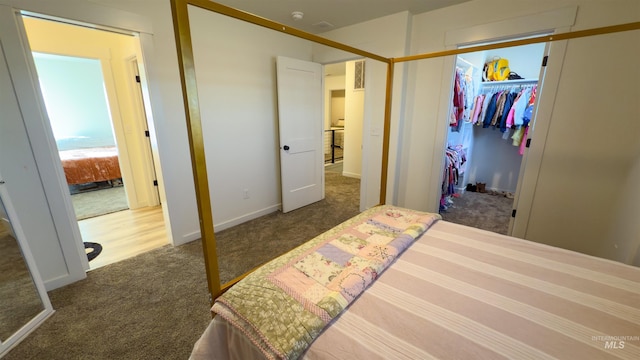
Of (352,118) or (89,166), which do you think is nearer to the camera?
(89,166)

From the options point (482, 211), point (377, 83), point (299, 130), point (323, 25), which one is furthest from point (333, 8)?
point (482, 211)

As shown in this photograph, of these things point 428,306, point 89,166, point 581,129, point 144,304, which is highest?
point 581,129

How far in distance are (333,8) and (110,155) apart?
14.3 ft

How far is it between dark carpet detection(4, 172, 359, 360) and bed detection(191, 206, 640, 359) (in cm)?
85

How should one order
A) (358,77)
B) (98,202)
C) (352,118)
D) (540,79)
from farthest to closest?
(352,118) → (358,77) → (98,202) → (540,79)

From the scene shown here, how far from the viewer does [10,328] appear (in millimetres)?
1460

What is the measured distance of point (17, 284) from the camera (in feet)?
5.25

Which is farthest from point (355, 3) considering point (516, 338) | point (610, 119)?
point (516, 338)

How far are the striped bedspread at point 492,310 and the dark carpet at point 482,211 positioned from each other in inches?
75.5

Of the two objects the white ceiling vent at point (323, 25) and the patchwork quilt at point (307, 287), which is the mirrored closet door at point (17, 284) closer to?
the patchwork quilt at point (307, 287)

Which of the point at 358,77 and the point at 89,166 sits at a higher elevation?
the point at 358,77

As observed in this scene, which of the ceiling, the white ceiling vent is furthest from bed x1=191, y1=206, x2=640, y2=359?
the white ceiling vent

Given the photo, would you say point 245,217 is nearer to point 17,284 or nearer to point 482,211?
point 17,284
